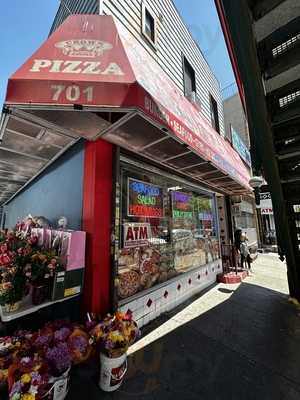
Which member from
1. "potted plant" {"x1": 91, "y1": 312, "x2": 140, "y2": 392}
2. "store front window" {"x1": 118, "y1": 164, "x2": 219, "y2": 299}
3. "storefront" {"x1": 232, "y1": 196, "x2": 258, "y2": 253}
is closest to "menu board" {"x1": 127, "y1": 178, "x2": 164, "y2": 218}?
"store front window" {"x1": 118, "y1": 164, "x2": 219, "y2": 299}

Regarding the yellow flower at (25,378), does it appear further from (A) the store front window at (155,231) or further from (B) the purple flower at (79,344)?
(A) the store front window at (155,231)

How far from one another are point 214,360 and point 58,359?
6.99 ft

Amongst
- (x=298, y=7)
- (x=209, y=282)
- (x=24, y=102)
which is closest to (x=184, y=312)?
(x=209, y=282)

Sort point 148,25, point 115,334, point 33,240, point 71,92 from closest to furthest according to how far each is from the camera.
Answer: point 71,92 → point 115,334 → point 33,240 → point 148,25

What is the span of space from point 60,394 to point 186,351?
178 centimetres

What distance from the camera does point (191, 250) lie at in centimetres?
563

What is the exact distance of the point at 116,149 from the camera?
133 inches

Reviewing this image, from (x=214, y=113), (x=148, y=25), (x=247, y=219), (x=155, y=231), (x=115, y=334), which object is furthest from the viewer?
(x=247, y=219)

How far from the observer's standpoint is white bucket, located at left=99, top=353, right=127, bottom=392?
217 cm

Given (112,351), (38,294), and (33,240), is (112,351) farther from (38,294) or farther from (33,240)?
(33,240)

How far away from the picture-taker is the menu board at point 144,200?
375 centimetres

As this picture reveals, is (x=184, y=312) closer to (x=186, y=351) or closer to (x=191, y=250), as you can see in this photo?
(x=186, y=351)

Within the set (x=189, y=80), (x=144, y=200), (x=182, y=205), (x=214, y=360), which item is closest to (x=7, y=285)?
(x=144, y=200)

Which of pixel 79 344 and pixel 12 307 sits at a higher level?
pixel 12 307
